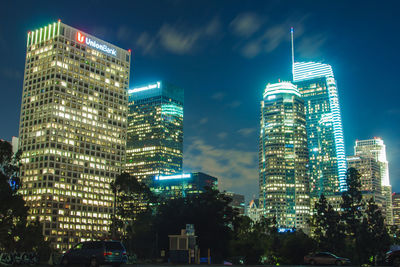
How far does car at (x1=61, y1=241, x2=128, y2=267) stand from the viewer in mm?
39259

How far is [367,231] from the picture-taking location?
324 feet

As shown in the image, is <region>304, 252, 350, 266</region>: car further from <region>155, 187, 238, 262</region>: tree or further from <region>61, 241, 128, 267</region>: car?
<region>155, 187, 238, 262</region>: tree

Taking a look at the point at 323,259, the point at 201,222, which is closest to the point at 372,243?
the point at 201,222

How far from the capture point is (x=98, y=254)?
129 ft

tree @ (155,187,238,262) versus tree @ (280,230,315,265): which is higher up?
tree @ (155,187,238,262)

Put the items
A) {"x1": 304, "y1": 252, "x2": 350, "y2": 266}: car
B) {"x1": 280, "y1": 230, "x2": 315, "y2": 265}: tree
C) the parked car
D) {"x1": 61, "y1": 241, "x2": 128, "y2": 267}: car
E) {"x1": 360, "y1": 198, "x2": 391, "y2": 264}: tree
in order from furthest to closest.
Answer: {"x1": 360, "y1": 198, "x2": 391, "y2": 264}: tree → {"x1": 280, "y1": 230, "x2": 315, "y2": 265}: tree → {"x1": 304, "y1": 252, "x2": 350, "y2": 266}: car → {"x1": 61, "y1": 241, "x2": 128, "y2": 267}: car → the parked car

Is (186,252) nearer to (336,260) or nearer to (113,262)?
(113,262)

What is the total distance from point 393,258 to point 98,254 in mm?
25285

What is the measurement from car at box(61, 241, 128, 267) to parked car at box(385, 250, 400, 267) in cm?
2303

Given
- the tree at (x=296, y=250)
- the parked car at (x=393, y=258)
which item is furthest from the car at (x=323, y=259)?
the tree at (x=296, y=250)

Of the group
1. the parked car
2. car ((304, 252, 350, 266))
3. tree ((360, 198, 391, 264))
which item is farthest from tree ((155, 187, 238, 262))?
the parked car

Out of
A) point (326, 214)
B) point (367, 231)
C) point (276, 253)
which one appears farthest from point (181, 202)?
point (367, 231)

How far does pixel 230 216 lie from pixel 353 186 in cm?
2880

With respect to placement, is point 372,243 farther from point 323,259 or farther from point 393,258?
point 393,258
